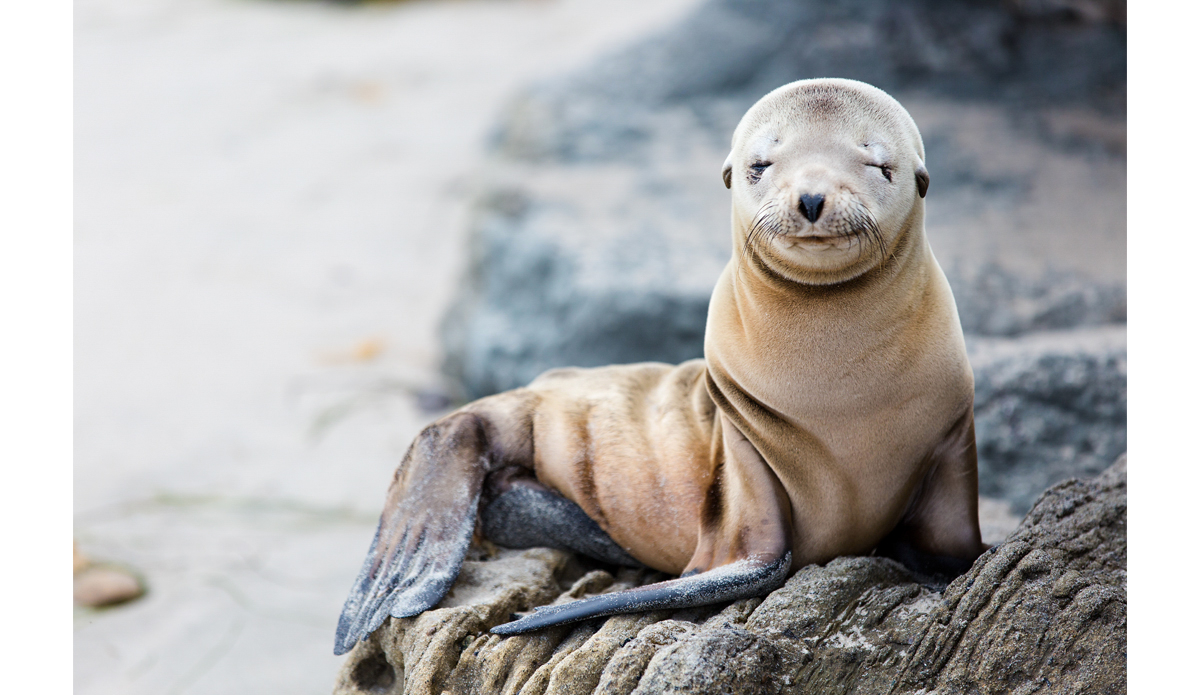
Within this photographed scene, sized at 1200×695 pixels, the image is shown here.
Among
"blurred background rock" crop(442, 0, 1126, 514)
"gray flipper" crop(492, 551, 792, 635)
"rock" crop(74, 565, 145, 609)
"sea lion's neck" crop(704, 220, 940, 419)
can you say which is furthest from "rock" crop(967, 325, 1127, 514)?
"rock" crop(74, 565, 145, 609)

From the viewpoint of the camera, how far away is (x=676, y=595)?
2.81m

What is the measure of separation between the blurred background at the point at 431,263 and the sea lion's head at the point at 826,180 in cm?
157

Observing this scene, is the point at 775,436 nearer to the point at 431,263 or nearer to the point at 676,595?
the point at 676,595

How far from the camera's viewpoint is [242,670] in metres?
4.25

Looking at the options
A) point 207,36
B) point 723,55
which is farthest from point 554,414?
point 207,36

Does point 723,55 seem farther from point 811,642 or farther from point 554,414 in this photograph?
point 811,642

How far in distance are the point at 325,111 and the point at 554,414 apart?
8.63 m

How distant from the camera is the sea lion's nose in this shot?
2.53m

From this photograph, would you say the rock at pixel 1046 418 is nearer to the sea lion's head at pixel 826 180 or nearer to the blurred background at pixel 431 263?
the blurred background at pixel 431 263

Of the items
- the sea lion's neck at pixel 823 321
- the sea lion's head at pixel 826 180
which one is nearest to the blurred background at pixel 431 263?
the sea lion's neck at pixel 823 321

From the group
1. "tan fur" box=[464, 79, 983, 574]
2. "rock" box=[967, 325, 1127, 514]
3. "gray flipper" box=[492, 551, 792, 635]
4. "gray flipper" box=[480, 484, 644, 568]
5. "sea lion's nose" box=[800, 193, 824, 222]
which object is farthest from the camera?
"rock" box=[967, 325, 1127, 514]

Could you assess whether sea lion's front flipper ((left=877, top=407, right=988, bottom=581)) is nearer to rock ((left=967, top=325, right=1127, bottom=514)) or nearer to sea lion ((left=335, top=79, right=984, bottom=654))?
sea lion ((left=335, top=79, right=984, bottom=654))

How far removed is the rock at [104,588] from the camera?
4.69 m

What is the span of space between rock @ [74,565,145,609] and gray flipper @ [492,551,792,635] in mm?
2646
